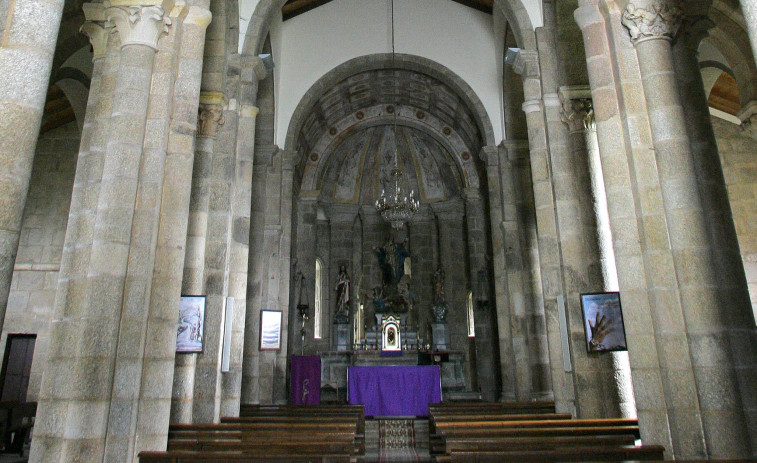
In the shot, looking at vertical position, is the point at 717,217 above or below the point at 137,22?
below

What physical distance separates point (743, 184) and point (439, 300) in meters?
8.92

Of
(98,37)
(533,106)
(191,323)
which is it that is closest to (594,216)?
(533,106)

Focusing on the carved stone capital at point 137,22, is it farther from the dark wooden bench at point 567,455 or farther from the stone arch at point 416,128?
the stone arch at point 416,128

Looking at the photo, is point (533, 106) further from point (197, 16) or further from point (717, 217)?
point (197, 16)

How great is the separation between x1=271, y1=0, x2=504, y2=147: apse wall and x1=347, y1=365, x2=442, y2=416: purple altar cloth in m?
6.73

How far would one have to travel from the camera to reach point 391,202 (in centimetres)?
1462

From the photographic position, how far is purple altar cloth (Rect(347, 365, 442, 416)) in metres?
12.1

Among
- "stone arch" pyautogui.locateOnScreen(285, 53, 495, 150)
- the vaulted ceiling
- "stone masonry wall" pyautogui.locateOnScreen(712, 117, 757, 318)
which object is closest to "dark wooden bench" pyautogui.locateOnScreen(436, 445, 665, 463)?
"stone masonry wall" pyautogui.locateOnScreen(712, 117, 757, 318)

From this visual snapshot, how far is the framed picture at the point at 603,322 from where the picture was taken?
272 inches

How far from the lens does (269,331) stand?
422 inches

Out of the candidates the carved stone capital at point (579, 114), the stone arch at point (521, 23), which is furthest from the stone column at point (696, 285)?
the stone arch at point (521, 23)

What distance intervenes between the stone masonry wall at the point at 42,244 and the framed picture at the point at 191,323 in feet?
20.4

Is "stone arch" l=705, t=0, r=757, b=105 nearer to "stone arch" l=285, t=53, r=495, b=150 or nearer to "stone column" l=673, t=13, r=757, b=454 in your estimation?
"stone column" l=673, t=13, r=757, b=454

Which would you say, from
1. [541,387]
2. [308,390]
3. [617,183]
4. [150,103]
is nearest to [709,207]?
[617,183]
